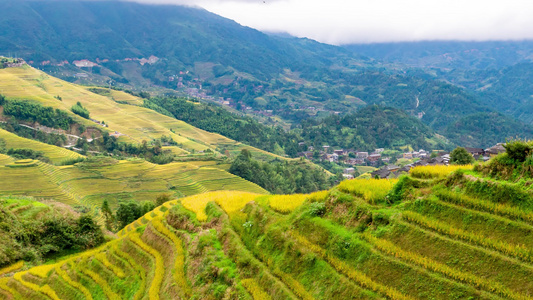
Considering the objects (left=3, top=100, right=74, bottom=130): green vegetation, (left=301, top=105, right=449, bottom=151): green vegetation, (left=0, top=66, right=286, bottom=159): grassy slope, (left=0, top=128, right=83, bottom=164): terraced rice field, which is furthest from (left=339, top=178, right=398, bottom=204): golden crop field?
(left=301, top=105, right=449, bottom=151): green vegetation

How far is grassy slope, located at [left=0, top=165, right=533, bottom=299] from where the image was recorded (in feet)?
26.0

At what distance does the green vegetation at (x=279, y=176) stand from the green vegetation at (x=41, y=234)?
42632 mm

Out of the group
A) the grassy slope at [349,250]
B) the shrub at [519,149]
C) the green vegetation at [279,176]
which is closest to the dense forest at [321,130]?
the green vegetation at [279,176]

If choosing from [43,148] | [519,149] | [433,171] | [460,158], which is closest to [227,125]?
[43,148]

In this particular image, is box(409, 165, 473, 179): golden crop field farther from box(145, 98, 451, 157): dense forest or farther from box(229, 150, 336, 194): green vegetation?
box(145, 98, 451, 157): dense forest

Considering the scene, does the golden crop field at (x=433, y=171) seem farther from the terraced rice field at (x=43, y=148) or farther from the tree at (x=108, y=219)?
the terraced rice field at (x=43, y=148)

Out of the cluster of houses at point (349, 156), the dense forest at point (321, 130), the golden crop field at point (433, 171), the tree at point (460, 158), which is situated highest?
the golden crop field at point (433, 171)

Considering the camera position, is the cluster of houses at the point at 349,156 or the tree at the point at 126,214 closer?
the tree at the point at 126,214

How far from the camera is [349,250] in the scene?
386 inches

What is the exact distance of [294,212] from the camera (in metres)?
12.4

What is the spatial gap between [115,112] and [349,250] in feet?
360

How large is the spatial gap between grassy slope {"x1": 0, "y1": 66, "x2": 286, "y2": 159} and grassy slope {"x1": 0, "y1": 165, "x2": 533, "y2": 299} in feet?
217

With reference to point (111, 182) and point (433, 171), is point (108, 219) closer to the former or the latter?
point (111, 182)

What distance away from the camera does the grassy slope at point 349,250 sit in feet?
26.0
